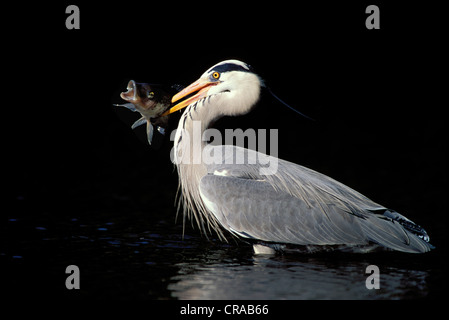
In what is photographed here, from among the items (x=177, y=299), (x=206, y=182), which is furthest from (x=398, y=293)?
(x=206, y=182)

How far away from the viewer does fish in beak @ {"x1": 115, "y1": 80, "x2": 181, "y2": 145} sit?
7.05m

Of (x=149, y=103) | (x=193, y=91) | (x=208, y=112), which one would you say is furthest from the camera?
(x=193, y=91)

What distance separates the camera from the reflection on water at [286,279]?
5613mm

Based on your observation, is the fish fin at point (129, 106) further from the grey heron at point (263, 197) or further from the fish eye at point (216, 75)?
the fish eye at point (216, 75)

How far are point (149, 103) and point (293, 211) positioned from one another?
190 cm

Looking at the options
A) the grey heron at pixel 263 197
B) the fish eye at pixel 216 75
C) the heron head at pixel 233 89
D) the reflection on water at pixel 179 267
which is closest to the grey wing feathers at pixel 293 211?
the grey heron at pixel 263 197

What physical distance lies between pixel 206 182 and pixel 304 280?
1620 mm

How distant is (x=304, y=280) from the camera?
5984mm

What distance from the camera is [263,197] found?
701 centimetres

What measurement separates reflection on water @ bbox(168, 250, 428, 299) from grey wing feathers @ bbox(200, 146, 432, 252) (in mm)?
273

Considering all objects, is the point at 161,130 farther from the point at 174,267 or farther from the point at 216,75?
the point at 174,267

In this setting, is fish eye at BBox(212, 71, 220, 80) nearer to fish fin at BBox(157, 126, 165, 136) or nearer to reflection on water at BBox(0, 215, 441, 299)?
fish fin at BBox(157, 126, 165, 136)

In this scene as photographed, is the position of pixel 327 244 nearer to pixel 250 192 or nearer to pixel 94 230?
pixel 250 192

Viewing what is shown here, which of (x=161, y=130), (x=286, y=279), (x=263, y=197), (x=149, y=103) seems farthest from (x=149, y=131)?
(x=286, y=279)
